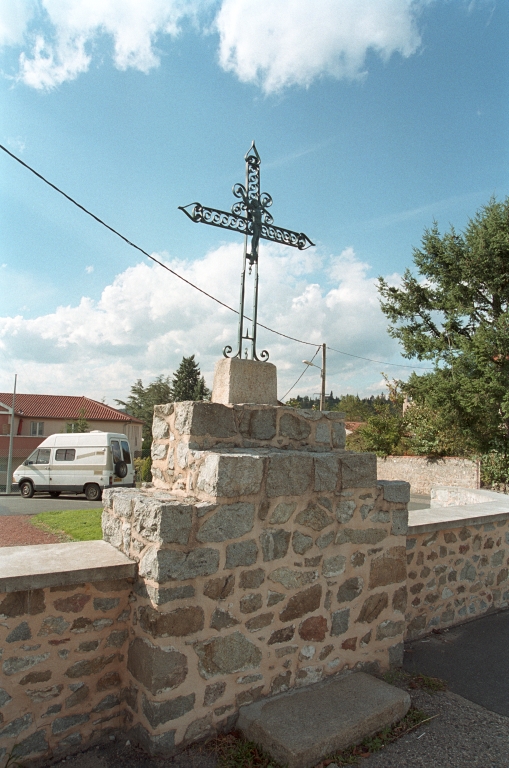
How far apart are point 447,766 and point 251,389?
7.98 ft

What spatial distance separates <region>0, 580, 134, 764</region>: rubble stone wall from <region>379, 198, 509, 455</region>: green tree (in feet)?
46.1

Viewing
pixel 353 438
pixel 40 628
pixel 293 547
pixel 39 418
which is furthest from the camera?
pixel 39 418

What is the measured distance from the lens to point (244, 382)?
3543 mm

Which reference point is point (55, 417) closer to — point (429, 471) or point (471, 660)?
point (429, 471)

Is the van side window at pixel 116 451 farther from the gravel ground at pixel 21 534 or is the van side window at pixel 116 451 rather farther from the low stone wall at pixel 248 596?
the low stone wall at pixel 248 596

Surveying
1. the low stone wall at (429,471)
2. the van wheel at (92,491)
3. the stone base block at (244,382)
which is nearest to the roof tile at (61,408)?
the van wheel at (92,491)

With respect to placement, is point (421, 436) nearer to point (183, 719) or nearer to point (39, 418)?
point (183, 719)

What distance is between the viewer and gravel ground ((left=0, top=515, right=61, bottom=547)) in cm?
880

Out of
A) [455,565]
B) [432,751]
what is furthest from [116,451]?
[432,751]

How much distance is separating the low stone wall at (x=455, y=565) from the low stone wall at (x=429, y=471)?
41.0ft

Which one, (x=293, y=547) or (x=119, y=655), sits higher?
(x=293, y=547)

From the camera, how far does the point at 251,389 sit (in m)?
3.56

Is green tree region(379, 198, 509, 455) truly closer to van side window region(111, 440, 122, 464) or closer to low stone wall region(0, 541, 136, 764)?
van side window region(111, 440, 122, 464)

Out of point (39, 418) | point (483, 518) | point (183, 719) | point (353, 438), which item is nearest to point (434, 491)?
point (483, 518)
